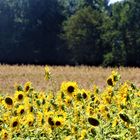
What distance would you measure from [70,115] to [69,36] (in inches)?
1458

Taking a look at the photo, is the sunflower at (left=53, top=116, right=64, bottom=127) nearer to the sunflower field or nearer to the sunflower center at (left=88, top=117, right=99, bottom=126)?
the sunflower field

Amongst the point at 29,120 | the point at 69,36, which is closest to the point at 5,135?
the point at 29,120

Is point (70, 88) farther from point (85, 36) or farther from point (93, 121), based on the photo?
point (85, 36)

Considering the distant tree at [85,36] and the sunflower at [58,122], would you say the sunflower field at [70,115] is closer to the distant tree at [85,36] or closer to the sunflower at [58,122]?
the sunflower at [58,122]

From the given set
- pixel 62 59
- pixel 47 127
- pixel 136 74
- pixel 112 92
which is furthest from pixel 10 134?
pixel 62 59

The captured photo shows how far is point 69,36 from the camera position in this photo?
41062 millimetres

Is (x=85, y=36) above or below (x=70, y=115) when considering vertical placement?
below

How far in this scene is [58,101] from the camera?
4.52 metres

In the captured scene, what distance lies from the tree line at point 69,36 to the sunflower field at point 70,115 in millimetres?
33845

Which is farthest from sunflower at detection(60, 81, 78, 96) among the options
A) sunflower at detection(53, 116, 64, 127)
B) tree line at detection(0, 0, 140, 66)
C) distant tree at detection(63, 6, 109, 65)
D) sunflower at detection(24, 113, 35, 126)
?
distant tree at detection(63, 6, 109, 65)

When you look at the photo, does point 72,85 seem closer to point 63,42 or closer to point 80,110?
point 80,110

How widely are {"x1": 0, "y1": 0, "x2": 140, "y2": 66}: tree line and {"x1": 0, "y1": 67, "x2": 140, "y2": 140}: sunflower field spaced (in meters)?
33.8

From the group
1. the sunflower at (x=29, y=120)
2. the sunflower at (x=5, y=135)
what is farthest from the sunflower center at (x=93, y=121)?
the sunflower at (x=29, y=120)

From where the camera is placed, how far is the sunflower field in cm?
358
